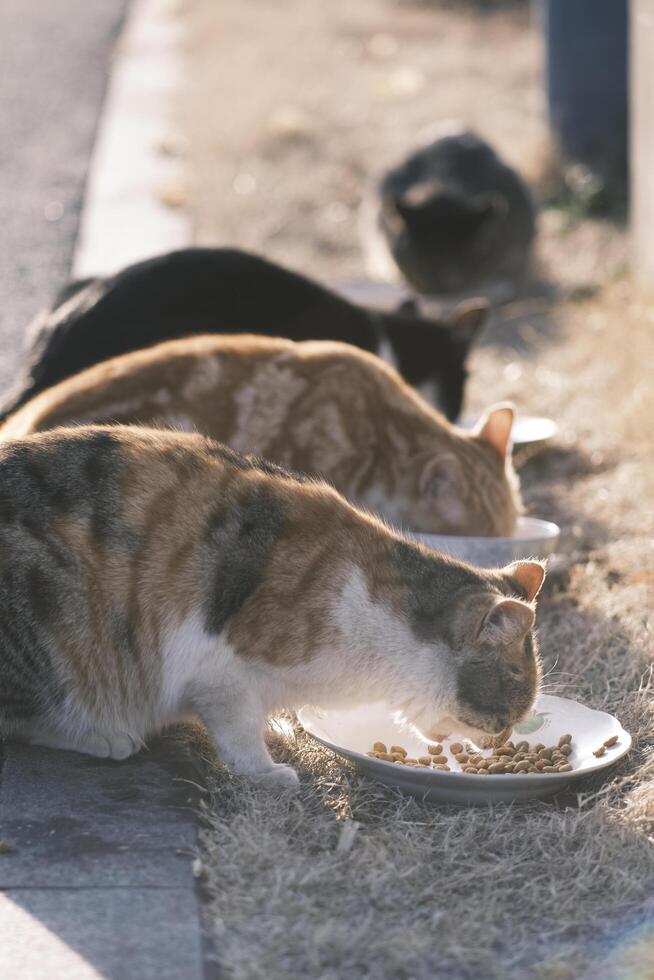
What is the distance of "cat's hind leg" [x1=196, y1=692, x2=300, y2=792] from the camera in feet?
10.3

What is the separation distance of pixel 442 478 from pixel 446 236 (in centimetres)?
375

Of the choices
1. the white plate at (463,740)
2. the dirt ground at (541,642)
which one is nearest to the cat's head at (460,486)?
the dirt ground at (541,642)

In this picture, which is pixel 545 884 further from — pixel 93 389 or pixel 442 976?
pixel 93 389

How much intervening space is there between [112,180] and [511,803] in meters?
6.17

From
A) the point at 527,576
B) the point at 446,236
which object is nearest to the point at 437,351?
the point at 527,576

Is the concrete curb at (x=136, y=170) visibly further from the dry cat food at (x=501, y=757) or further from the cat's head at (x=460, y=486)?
the dry cat food at (x=501, y=757)

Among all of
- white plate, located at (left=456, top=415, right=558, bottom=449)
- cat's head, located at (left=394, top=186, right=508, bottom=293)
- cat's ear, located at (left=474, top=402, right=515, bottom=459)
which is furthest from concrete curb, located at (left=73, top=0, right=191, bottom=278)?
cat's ear, located at (left=474, top=402, right=515, bottom=459)

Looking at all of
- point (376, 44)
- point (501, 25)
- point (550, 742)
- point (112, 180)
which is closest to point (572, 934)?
point (550, 742)

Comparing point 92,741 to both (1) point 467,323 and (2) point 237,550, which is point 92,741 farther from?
(1) point 467,323

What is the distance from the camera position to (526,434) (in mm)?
5176

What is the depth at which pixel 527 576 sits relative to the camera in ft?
10.9

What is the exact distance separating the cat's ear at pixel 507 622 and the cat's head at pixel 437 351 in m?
2.30

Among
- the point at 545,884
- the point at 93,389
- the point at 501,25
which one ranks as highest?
the point at 93,389

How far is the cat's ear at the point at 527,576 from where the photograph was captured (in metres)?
3.31
